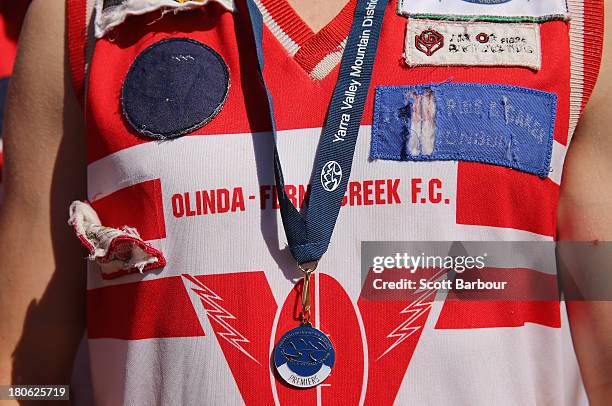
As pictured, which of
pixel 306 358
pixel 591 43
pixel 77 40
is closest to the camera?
pixel 306 358

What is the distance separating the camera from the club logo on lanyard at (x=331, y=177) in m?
1.47

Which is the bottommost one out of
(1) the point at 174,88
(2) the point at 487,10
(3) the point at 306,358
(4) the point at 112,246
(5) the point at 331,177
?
(3) the point at 306,358

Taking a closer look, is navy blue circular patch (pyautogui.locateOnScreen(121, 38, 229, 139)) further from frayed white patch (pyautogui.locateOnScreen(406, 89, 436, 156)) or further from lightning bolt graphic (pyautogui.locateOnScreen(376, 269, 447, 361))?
lightning bolt graphic (pyautogui.locateOnScreen(376, 269, 447, 361))

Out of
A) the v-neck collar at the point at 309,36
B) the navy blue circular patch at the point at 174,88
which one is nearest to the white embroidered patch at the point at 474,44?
the v-neck collar at the point at 309,36

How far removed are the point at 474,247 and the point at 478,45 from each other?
0.36 meters

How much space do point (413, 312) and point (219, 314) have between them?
1.09ft

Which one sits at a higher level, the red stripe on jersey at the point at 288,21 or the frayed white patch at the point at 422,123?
the red stripe on jersey at the point at 288,21

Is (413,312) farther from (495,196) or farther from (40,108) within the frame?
(40,108)

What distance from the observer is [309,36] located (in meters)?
1.59

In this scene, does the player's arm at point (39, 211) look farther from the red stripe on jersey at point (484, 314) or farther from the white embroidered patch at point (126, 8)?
the red stripe on jersey at point (484, 314)

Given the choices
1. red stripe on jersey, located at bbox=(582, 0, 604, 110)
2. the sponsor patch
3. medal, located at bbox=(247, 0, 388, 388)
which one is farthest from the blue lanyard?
red stripe on jersey, located at bbox=(582, 0, 604, 110)

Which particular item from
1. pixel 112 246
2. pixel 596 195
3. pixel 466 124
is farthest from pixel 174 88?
pixel 596 195

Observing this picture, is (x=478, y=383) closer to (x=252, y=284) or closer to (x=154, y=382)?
(x=252, y=284)

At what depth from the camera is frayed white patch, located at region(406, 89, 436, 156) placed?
1485 millimetres
